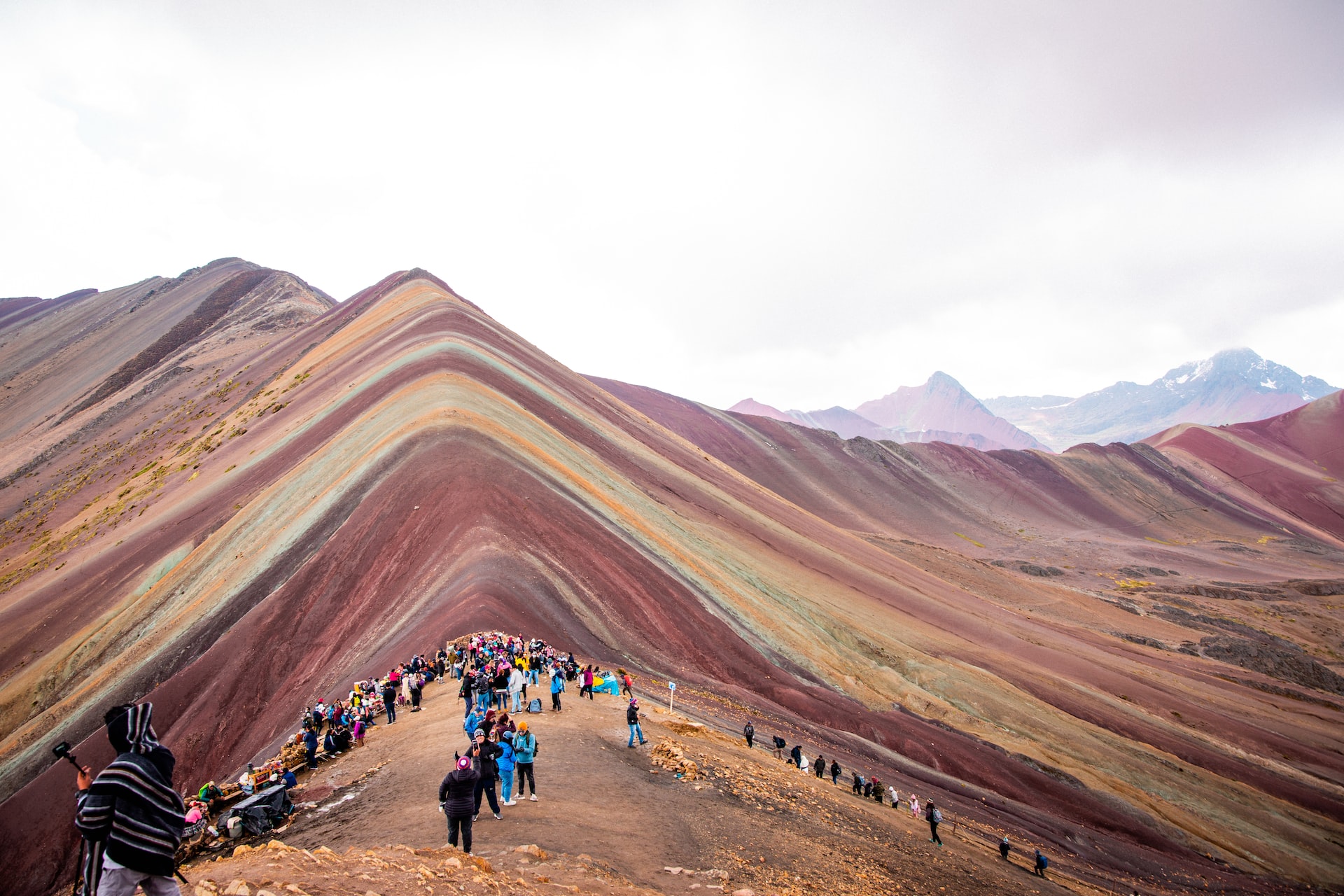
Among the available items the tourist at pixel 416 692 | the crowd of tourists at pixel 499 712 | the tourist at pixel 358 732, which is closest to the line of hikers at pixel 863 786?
the crowd of tourists at pixel 499 712

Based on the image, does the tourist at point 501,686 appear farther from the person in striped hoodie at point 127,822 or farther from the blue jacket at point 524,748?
the person in striped hoodie at point 127,822

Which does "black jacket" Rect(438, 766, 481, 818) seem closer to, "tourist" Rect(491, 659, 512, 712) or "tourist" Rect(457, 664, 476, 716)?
"tourist" Rect(457, 664, 476, 716)

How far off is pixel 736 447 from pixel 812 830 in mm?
123127

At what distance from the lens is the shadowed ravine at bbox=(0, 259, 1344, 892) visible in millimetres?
29078

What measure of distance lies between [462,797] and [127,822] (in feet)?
13.9

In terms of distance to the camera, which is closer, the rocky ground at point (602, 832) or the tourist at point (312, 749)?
the rocky ground at point (602, 832)

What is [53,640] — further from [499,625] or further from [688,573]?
[688,573]

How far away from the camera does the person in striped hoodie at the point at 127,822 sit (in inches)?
222

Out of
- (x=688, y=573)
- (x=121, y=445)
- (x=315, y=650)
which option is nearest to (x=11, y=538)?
(x=121, y=445)

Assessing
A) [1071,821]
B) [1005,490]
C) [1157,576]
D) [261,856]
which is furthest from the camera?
[1005,490]

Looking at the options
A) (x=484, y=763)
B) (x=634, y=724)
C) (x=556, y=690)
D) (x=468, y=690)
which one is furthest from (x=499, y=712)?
(x=484, y=763)

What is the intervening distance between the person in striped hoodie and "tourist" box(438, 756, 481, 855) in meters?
3.58

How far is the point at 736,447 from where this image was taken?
13738 centimetres

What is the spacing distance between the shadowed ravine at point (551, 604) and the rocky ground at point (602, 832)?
877 cm
